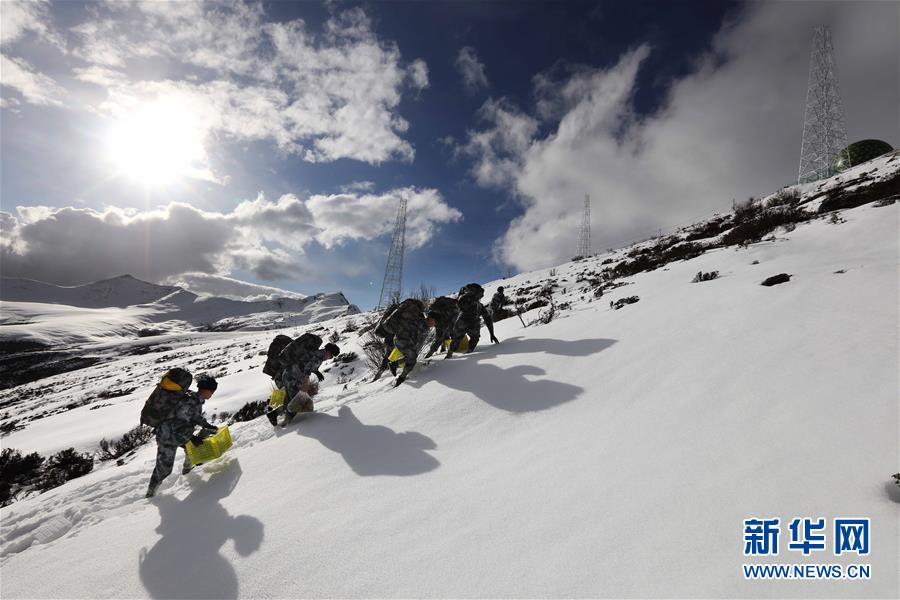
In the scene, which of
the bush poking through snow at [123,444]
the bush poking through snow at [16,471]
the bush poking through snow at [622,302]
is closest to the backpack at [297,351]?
the bush poking through snow at [123,444]

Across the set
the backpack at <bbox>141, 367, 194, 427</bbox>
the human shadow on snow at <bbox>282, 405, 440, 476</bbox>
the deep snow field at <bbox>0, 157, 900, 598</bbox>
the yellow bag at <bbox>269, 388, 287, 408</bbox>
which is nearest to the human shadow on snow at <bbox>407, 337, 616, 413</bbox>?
the deep snow field at <bbox>0, 157, 900, 598</bbox>

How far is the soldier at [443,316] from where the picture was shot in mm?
7643

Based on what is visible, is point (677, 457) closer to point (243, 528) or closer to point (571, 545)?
point (571, 545)

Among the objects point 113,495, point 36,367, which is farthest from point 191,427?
point 36,367

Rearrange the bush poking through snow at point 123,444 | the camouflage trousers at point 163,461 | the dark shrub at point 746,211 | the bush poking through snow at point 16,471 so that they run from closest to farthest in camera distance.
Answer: the camouflage trousers at point 163,461 → the bush poking through snow at point 16,471 → the bush poking through snow at point 123,444 → the dark shrub at point 746,211

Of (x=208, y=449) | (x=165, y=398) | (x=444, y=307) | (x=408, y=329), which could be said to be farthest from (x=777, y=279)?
A: (x=165, y=398)

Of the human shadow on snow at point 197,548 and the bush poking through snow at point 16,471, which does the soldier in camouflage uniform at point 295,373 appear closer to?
the human shadow on snow at point 197,548

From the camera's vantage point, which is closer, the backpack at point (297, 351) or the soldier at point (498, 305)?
the backpack at point (297, 351)

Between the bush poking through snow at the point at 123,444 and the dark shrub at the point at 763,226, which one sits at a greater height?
the dark shrub at the point at 763,226

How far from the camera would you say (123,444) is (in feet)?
24.9

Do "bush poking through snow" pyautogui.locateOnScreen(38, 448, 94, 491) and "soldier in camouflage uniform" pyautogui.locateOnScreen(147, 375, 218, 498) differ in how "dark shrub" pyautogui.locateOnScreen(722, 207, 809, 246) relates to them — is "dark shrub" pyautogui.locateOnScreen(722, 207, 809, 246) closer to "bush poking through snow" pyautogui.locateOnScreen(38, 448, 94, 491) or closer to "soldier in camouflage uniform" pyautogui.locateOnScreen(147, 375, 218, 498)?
"soldier in camouflage uniform" pyautogui.locateOnScreen(147, 375, 218, 498)

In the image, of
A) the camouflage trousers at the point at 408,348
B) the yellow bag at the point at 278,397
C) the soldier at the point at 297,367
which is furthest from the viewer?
the camouflage trousers at the point at 408,348

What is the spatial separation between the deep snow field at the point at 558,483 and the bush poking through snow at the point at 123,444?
125 inches

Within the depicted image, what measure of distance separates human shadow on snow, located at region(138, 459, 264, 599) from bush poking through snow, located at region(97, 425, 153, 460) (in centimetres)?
514
